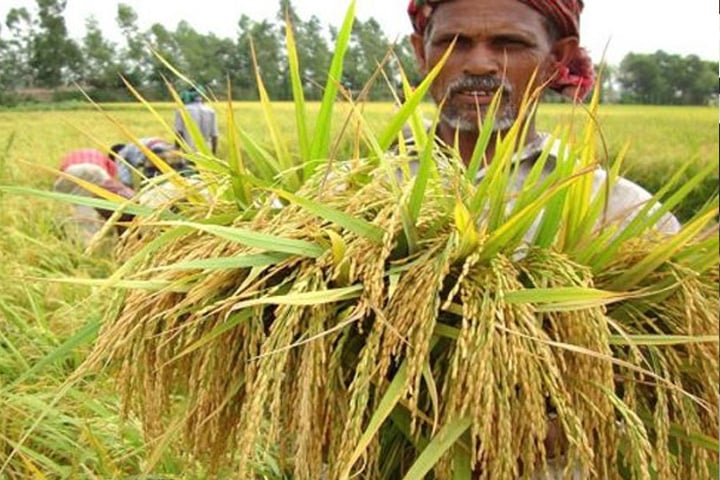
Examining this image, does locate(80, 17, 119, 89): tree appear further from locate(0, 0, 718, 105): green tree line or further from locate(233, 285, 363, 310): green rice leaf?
locate(233, 285, 363, 310): green rice leaf

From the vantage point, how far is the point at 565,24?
175cm

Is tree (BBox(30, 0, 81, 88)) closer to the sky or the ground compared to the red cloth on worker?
closer to the sky

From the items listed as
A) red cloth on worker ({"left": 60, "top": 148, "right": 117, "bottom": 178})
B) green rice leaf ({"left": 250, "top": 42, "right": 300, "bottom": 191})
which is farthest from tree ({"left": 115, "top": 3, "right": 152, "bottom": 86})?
red cloth on worker ({"left": 60, "top": 148, "right": 117, "bottom": 178})

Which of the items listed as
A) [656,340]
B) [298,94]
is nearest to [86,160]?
[298,94]

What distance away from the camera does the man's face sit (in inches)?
65.6

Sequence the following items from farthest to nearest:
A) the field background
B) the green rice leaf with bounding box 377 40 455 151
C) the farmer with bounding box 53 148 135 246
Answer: the farmer with bounding box 53 148 135 246 < the field background < the green rice leaf with bounding box 377 40 455 151

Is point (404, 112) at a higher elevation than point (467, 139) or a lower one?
higher

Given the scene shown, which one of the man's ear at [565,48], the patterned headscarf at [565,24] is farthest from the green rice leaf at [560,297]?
the man's ear at [565,48]

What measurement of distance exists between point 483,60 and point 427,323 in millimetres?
946

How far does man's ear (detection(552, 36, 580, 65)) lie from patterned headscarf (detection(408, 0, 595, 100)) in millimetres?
11

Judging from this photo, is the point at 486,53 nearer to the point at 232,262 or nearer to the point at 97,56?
the point at 232,262

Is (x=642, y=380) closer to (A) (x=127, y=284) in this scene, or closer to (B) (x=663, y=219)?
(B) (x=663, y=219)

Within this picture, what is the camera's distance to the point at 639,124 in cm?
110

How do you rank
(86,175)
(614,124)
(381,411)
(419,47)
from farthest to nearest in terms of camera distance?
1. (86,175)
2. (419,47)
3. (614,124)
4. (381,411)
